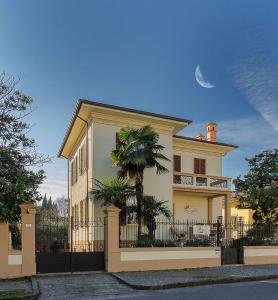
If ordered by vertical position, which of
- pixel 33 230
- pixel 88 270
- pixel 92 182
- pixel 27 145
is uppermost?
pixel 27 145

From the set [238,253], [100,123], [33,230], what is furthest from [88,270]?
[100,123]

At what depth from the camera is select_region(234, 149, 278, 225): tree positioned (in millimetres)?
23375

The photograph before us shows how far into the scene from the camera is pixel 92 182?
70.3ft

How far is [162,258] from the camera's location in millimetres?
16062

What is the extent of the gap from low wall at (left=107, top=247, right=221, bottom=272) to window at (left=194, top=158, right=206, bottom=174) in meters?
10.3

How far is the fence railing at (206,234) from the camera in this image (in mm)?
17453

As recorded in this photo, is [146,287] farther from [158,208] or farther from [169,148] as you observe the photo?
[169,148]

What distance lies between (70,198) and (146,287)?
1853 centimetres

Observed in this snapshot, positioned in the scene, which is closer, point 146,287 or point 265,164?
point 146,287

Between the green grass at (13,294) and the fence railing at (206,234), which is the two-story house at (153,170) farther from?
the green grass at (13,294)

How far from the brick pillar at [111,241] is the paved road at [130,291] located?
133cm

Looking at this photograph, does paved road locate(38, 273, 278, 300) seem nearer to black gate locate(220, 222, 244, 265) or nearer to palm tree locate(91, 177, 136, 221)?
black gate locate(220, 222, 244, 265)

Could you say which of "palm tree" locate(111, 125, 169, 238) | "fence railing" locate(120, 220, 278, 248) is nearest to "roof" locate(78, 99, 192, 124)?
"palm tree" locate(111, 125, 169, 238)

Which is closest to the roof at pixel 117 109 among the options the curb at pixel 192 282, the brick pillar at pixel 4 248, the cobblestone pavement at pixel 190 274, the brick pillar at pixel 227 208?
the brick pillar at pixel 227 208
